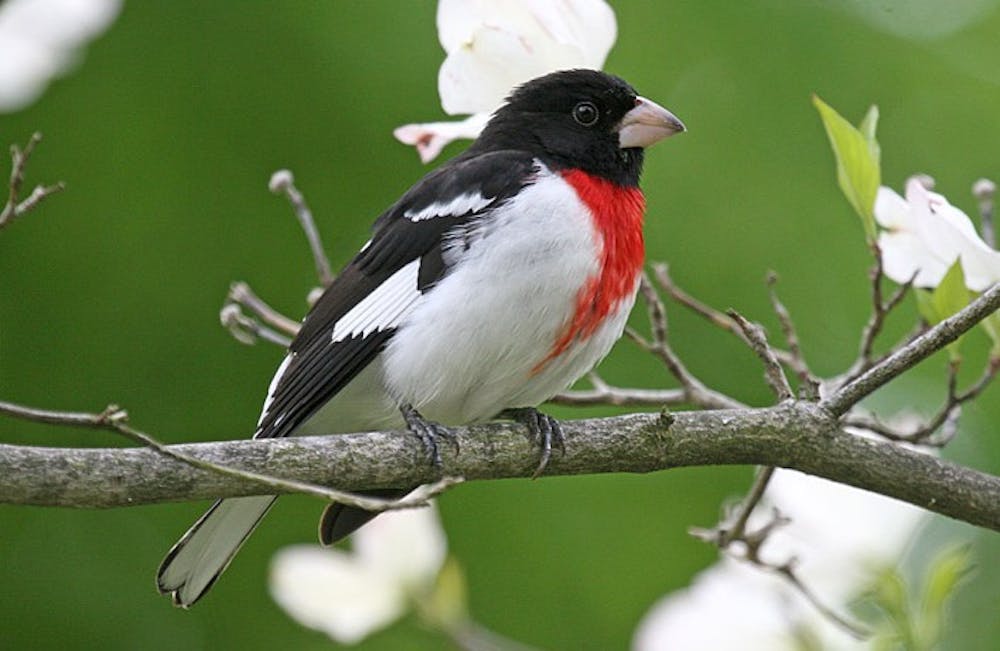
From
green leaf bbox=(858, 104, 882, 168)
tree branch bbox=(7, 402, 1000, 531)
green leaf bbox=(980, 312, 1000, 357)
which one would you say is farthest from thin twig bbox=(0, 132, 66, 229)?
green leaf bbox=(980, 312, 1000, 357)

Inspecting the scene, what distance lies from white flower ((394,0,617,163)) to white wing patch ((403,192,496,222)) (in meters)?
0.35

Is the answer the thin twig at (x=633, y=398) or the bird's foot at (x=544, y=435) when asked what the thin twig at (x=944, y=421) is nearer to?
the thin twig at (x=633, y=398)

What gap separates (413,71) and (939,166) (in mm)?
1812

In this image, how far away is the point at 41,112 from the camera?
4980 millimetres

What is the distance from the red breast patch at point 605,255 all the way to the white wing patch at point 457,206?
195 millimetres

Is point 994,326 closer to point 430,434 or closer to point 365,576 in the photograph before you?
point 430,434

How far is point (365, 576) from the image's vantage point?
10.1 ft

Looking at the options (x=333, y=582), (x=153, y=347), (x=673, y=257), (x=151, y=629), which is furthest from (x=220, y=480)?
(x=151, y=629)

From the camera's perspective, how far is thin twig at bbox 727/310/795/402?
8.83 ft

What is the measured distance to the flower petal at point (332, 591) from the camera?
2990mm

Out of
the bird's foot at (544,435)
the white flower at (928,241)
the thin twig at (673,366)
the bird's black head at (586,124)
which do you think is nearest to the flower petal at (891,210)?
the white flower at (928,241)

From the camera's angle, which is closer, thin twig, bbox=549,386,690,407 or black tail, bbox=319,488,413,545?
thin twig, bbox=549,386,690,407

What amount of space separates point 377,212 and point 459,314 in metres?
1.97

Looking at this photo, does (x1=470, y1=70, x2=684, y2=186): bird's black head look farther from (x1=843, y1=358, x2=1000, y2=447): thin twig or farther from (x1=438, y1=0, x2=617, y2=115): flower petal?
(x1=843, y1=358, x2=1000, y2=447): thin twig
